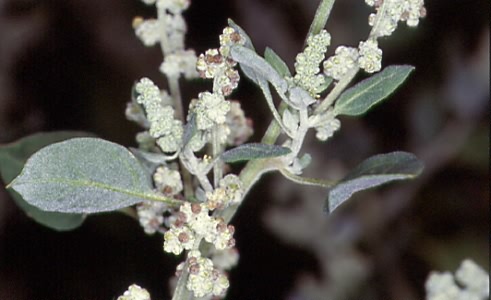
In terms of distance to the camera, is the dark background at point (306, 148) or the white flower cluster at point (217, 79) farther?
the dark background at point (306, 148)

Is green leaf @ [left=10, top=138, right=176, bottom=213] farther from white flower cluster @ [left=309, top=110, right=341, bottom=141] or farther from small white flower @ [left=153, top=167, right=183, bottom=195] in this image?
white flower cluster @ [left=309, top=110, right=341, bottom=141]

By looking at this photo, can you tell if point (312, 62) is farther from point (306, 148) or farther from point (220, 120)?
point (306, 148)

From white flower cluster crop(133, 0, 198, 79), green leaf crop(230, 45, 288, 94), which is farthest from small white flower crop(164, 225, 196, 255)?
white flower cluster crop(133, 0, 198, 79)

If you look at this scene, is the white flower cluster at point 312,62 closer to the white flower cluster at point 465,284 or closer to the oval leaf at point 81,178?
the oval leaf at point 81,178

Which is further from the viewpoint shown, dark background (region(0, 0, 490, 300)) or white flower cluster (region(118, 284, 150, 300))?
dark background (region(0, 0, 490, 300))

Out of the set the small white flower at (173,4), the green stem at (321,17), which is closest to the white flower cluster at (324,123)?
the green stem at (321,17)

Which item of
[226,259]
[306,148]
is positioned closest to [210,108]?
[226,259]
